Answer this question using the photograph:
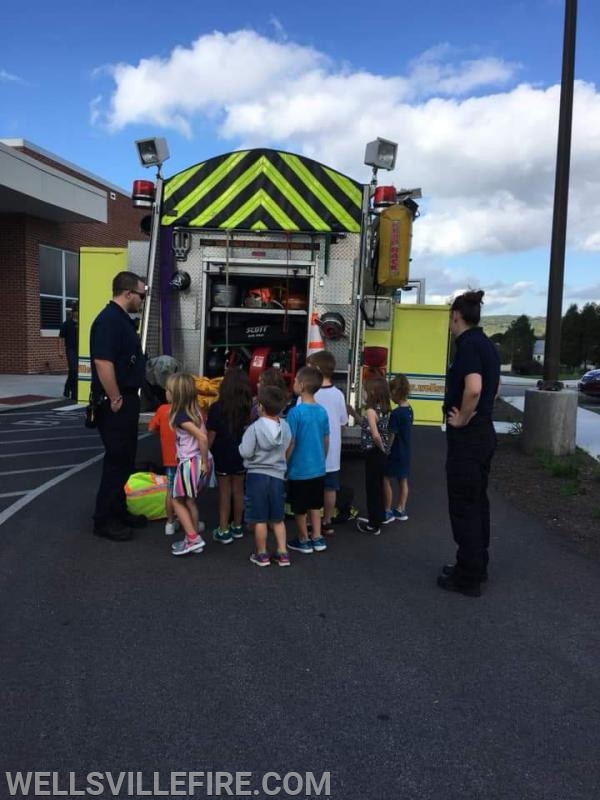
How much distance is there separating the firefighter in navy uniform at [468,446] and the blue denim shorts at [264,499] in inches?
46.2

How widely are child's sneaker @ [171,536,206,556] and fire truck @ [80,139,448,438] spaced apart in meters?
2.26

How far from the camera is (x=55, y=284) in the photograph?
20094 mm

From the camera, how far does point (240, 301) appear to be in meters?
7.11

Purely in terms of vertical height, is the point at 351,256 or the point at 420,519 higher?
the point at 351,256

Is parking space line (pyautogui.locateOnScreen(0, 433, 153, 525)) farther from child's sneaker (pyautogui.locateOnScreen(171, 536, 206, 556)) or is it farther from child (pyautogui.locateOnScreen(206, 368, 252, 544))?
child (pyautogui.locateOnScreen(206, 368, 252, 544))

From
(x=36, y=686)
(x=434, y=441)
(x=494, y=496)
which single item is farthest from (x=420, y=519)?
(x=434, y=441)

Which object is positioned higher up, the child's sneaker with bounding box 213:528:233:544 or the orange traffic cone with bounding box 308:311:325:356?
the orange traffic cone with bounding box 308:311:325:356

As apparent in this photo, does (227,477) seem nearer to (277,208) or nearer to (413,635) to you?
(413,635)

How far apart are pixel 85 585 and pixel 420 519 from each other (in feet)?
9.91

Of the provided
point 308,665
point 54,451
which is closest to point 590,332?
point 54,451

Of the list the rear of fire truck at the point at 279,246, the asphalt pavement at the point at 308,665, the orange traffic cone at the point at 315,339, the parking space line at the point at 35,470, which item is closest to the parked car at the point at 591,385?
the rear of fire truck at the point at 279,246

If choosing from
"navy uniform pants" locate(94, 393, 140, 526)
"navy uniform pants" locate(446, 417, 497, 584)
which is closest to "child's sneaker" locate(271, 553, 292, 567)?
"navy uniform pants" locate(446, 417, 497, 584)

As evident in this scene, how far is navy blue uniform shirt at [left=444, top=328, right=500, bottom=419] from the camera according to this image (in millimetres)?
4035

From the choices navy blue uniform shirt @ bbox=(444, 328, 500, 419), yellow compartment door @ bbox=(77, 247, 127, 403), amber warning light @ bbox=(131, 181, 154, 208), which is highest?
amber warning light @ bbox=(131, 181, 154, 208)
